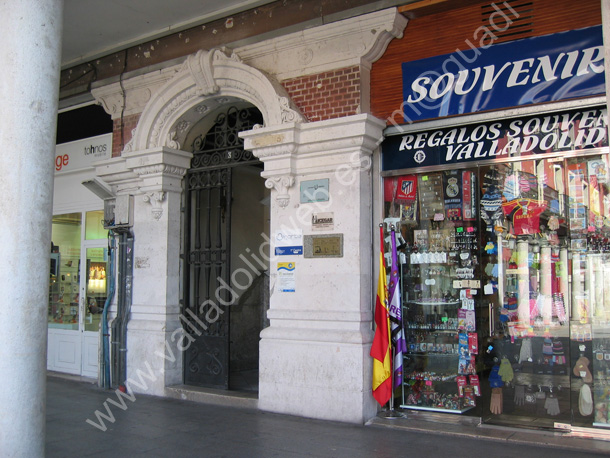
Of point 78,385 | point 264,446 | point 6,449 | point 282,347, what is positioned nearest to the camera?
point 6,449

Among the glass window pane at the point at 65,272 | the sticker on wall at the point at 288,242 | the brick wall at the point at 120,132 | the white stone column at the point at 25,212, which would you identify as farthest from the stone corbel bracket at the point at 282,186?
the glass window pane at the point at 65,272

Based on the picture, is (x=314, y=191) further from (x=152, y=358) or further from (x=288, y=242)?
(x=152, y=358)

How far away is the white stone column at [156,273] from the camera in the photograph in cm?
867

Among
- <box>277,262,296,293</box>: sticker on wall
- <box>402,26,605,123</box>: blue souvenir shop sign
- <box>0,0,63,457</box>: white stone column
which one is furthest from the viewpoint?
<box>277,262,296,293</box>: sticker on wall

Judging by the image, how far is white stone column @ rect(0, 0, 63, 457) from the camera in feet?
13.1

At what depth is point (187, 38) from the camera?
888 centimetres

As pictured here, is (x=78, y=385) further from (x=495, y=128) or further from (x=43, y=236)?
(x=495, y=128)

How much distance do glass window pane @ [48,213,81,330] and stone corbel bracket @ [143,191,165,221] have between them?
2357 millimetres

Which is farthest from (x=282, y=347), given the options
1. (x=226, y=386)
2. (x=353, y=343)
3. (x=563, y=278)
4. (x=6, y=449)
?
(x=6, y=449)

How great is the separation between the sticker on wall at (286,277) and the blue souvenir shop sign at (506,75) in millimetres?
2306

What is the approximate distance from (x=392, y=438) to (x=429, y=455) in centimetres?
68

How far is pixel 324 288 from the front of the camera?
7.14 m

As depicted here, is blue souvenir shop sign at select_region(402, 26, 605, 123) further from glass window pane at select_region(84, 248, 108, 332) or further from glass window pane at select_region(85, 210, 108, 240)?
glass window pane at select_region(84, 248, 108, 332)

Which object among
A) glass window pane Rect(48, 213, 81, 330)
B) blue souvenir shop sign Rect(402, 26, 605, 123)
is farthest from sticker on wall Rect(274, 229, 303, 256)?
glass window pane Rect(48, 213, 81, 330)
